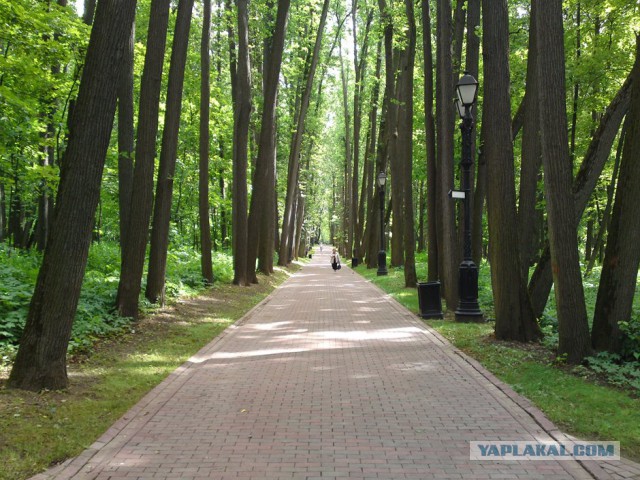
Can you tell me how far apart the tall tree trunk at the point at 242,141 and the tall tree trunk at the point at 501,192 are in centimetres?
1015

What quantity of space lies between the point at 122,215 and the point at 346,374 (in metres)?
7.62

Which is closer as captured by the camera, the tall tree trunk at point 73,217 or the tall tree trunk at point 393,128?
the tall tree trunk at point 73,217

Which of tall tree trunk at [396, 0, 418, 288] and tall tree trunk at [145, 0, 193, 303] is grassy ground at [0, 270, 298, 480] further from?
tall tree trunk at [396, 0, 418, 288]

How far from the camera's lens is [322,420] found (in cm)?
552

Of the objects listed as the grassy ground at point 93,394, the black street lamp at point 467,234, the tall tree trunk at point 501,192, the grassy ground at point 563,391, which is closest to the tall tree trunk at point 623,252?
the grassy ground at point 563,391

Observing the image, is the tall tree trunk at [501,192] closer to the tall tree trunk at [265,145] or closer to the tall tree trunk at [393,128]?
the tall tree trunk at [265,145]

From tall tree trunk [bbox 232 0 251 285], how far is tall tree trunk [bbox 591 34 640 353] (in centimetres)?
1265

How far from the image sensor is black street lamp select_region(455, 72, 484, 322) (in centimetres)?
1150

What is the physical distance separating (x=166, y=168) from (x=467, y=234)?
23.3ft

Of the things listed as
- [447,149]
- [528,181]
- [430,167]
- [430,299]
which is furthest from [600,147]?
[430,167]

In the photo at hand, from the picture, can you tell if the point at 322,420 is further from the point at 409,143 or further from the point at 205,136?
the point at 409,143

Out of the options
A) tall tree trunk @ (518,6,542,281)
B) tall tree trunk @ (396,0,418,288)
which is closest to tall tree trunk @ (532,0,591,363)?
tall tree trunk @ (518,6,542,281)

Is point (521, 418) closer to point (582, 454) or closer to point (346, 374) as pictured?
point (582, 454)

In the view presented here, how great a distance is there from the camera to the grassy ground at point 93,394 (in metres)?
4.54
